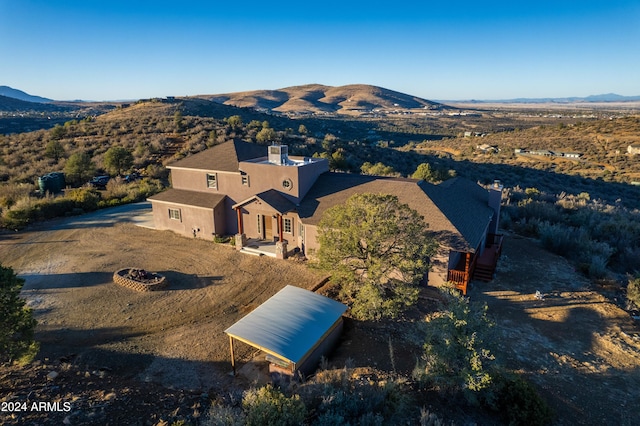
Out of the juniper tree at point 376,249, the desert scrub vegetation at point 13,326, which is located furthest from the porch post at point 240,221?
the desert scrub vegetation at point 13,326

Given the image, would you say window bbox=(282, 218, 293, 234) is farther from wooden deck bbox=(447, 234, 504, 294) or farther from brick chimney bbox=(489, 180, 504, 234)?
brick chimney bbox=(489, 180, 504, 234)

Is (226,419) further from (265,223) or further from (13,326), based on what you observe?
(265,223)

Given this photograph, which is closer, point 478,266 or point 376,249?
point 376,249

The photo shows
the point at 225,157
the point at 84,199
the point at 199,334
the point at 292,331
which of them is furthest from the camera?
the point at 84,199

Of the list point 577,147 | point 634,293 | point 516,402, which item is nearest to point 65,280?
point 516,402

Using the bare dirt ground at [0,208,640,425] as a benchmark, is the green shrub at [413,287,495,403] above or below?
above

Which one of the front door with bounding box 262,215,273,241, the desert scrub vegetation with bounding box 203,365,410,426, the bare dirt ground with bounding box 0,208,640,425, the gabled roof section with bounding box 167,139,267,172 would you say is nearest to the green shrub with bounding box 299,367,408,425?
the desert scrub vegetation with bounding box 203,365,410,426

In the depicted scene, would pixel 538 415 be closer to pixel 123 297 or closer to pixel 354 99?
pixel 123 297

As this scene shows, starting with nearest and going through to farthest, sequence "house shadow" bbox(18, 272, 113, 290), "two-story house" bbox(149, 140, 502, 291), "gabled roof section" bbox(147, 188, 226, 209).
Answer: "house shadow" bbox(18, 272, 113, 290) → "two-story house" bbox(149, 140, 502, 291) → "gabled roof section" bbox(147, 188, 226, 209)
